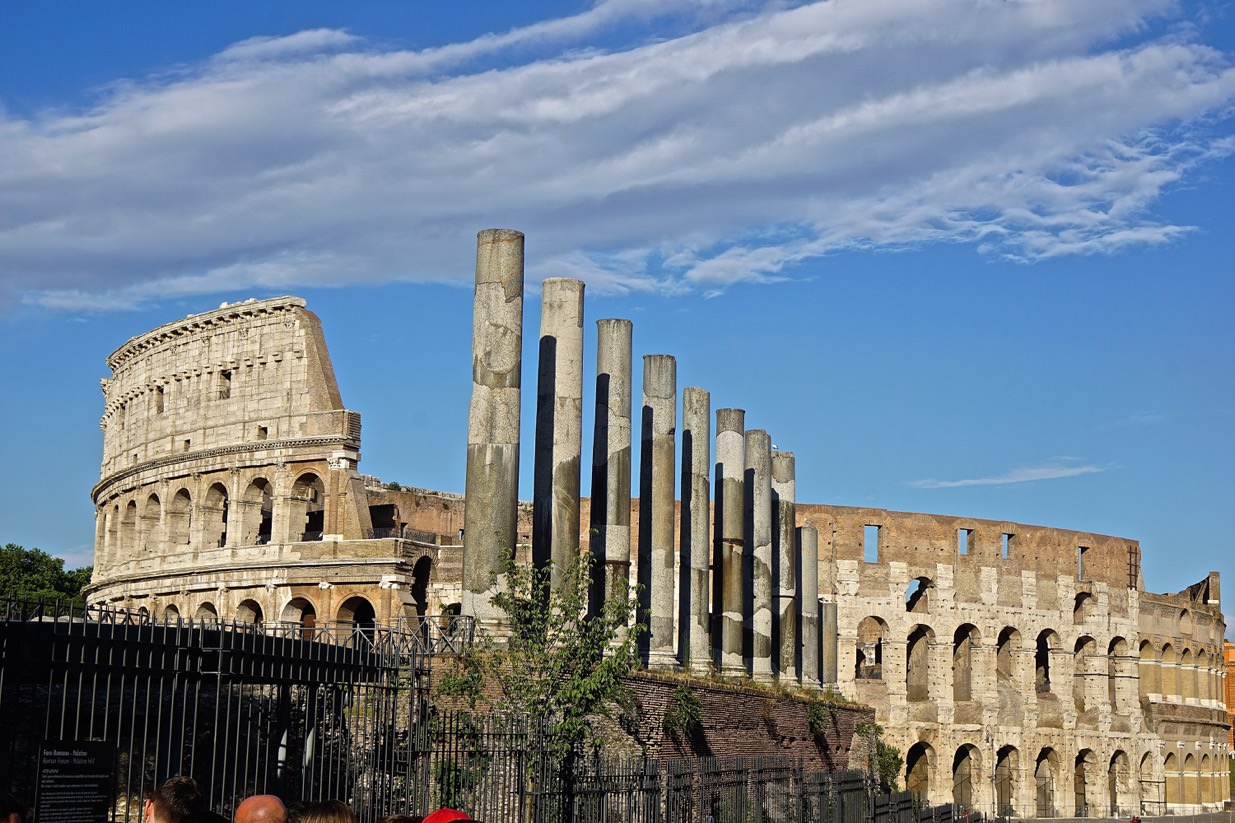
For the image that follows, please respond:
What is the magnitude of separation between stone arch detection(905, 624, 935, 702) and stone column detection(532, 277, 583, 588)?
23943 millimetres

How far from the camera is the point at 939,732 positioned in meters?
43.4

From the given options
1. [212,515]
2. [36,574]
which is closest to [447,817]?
[212,515]

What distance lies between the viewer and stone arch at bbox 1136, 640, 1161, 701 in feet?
160

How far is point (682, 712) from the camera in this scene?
22.5 metres

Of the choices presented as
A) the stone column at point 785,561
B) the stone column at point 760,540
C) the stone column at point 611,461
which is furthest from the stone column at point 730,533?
the stone column at point 611,461

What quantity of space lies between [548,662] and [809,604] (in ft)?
60.7

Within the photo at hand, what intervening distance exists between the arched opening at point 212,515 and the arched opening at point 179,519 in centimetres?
67

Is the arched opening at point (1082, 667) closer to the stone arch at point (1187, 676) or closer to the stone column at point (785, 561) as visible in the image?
the stone arch at point (1187, 676)

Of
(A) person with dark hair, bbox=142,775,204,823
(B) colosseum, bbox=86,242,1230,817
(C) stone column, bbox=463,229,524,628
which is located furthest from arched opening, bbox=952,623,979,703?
(A) person with dark hair, bbox=142,775,204,823

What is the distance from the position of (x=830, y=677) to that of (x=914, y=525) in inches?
371

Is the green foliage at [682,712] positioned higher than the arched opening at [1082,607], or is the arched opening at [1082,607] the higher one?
the arched opening at [1082,607]

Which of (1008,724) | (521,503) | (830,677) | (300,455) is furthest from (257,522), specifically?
(1008,724)

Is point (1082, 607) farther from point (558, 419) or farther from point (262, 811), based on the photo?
point (262, 811)

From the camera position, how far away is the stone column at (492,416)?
20.0 meters
